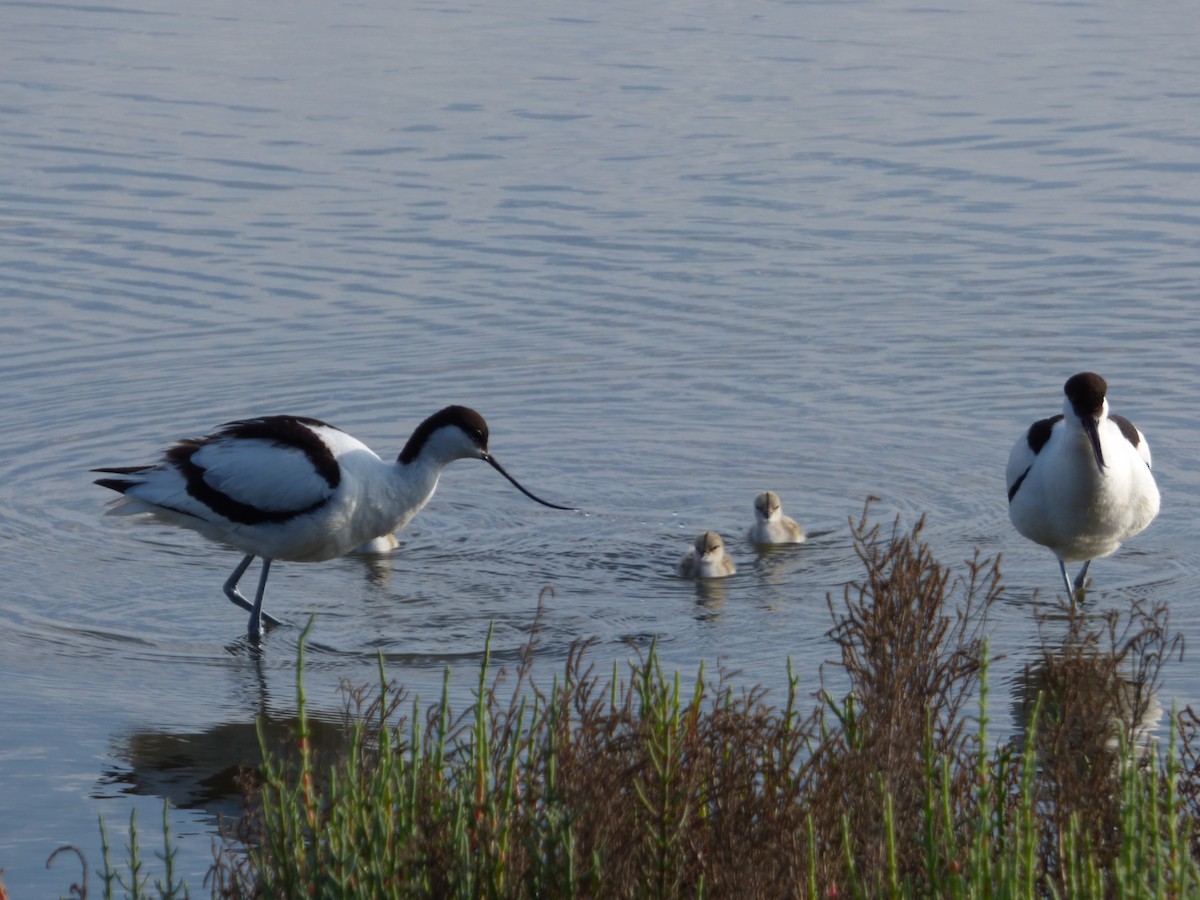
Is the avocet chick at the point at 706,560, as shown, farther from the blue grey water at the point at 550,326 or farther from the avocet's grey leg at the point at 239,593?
the avocet's grey leg at the point at 239,593

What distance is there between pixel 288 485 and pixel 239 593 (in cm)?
86

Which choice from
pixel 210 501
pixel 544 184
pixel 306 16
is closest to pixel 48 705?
pixel 210 501

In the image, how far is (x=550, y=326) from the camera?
13672 mm

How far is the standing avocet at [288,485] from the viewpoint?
8898mm

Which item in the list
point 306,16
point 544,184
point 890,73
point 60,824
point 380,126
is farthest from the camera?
point 306,16

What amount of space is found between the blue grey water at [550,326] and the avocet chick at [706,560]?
0.13 meters

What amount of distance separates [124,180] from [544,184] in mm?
3819

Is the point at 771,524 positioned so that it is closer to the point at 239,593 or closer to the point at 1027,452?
the point at 1027,452

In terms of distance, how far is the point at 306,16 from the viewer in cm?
2636

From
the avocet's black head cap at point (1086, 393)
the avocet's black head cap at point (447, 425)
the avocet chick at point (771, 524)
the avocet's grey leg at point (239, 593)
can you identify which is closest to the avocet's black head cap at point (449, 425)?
the avocet's black head cap at point (447, 425)

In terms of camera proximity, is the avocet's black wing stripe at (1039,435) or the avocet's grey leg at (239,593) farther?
the avocet's black wing stripe at (1039,435)

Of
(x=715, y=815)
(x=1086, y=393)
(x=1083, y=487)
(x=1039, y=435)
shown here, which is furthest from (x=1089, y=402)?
(x=715, y=815)

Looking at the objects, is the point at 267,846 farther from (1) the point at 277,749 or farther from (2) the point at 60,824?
(1) the point at 277,749

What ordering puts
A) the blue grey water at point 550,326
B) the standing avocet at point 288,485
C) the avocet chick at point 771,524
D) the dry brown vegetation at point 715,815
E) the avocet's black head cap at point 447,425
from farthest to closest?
the avocet chick at point 771,524, the avocet's black head cap at point 447,425, the standing avocet at point 288,485, the blue grey water at point 550,326, the dry brown vegetation at point 715,815
